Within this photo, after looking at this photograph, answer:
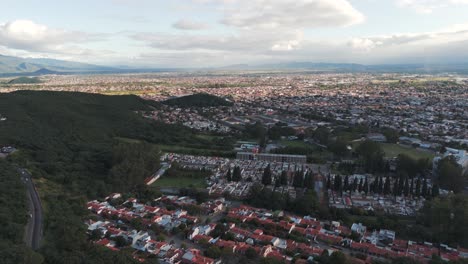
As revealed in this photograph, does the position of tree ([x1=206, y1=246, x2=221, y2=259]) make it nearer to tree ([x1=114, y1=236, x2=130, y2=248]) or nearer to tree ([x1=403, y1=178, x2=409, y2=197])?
tree ([x1=114, y1=236, x2=130, y2=248])

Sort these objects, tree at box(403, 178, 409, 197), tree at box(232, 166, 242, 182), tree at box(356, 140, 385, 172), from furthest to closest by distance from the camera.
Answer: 1. tree at box(356, 140, 385, 172)
2. tree at box(232, 166, 242, 182)
3. tree at box(403, 178, 409, 197)

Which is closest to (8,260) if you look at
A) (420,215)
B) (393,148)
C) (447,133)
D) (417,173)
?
(420,215)

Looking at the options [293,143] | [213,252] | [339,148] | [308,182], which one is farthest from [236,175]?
[293,143]

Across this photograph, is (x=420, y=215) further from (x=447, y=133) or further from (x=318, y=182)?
(x=447, y=133)

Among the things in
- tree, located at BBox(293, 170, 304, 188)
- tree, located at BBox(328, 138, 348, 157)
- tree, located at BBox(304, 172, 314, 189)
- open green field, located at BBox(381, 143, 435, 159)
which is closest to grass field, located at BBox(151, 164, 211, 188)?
tree, located at BBox(293, 170, 304, 188)

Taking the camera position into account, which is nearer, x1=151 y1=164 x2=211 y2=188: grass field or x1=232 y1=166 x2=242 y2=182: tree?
x1=151 y1=164 x2=211 y2=188: grass field

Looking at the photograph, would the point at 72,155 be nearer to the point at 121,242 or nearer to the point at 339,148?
the point at 121,242

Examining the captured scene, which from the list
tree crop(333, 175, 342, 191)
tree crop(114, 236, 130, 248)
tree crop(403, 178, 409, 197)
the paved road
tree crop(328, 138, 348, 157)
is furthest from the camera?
tree crop(328, 138, 348, 157)
